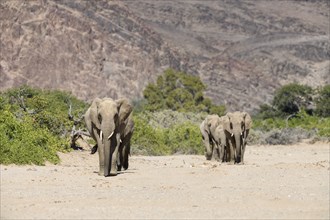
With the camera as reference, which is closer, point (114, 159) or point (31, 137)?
point (114, 159)

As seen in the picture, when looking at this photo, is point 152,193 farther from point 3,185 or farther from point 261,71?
point 261,71

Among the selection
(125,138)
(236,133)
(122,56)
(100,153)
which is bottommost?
(236,133)

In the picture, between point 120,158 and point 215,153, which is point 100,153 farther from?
point 215,153

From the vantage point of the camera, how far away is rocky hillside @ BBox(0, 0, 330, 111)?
363ft

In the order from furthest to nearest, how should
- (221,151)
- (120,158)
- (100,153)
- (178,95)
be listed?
(178,95) → (221,151) → (120,158) → (100,153)

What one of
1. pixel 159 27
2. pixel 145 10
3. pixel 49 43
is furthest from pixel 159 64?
pixel 145 10

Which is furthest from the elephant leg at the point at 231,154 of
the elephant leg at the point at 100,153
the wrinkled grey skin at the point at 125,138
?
the elephant leg at the point at 100,153

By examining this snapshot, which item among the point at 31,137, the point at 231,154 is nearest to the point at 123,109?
the point at 31,137

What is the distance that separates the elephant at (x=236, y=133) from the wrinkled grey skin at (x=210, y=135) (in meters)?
2.88

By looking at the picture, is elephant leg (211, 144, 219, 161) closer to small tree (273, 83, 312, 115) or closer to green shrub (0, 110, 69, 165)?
green shrub (0, 110, 69, 165)

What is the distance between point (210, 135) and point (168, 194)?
16314 mm

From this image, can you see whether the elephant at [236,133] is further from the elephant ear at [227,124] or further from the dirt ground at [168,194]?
the dirt ground at [168,194]

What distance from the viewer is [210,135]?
30.1 metres

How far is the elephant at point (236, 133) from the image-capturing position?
24516 millimetres
